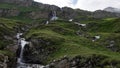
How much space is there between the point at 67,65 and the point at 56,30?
67071 millimetres

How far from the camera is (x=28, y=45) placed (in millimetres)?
133125

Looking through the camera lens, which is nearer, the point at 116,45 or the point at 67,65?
the point at 67,65

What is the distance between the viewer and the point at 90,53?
110m

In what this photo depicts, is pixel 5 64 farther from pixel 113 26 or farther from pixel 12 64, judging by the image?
pixel 113 26

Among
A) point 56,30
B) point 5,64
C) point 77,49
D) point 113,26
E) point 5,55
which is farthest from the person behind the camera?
point 113,26

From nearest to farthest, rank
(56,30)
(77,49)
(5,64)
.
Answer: (5,64) → (77,49) → (56,30)

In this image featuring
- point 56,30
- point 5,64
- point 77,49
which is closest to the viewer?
point 5,64

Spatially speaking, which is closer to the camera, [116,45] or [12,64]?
[12,64]

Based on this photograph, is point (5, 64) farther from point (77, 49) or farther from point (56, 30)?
point (56, 30)

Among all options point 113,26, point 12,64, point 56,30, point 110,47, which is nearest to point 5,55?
point 12,64

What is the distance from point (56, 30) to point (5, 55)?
68621mm

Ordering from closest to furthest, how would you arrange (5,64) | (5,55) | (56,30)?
(5,64) < (5,55) < (56,30)

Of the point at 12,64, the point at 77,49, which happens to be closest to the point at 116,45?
the point at 77,49

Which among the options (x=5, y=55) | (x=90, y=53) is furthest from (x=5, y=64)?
(x=90, y=53)
